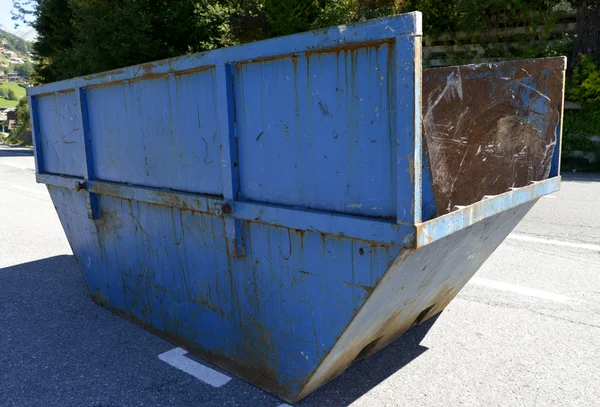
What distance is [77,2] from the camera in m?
22.5

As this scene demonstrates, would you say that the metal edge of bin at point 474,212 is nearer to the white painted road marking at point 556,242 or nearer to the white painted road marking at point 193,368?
the white painted road marking at point 193,368

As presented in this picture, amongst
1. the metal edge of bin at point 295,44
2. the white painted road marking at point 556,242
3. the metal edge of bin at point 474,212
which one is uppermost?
the metal edge of bin at point 295,44

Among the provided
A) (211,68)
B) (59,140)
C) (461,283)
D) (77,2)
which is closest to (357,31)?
(211,68)

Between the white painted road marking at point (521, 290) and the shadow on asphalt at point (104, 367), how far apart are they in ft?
3.39

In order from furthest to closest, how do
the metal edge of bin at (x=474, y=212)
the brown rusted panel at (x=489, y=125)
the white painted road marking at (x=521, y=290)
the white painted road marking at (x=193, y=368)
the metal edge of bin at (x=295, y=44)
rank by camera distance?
the white painted road marking at (x=521, y=290) < the white painted road marking at (x=193, y=368) < the brown rusted panel at (x=489, y=125) < the metal edge of bin at (x=474, y=212) < the metal edge of bin at (x=295, y=44)

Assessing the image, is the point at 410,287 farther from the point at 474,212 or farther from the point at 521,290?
the point at 521,290

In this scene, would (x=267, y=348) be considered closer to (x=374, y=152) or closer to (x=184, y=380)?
(x=184, y=380)

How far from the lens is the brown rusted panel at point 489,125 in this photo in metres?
2.50

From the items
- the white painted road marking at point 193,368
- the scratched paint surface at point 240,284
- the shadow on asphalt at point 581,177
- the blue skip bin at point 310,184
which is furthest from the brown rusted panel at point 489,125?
the shadow on asphalt at point 581,177

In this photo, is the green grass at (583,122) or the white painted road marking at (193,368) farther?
the green grass at (583,122)

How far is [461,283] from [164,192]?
7.08 ft

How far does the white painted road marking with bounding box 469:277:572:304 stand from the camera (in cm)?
423

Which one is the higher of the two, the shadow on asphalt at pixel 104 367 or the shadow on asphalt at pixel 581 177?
the shadow on asphalt at pixel 581 177

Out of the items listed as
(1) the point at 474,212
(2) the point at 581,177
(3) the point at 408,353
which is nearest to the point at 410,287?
(1) the point at 474,212
